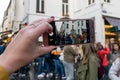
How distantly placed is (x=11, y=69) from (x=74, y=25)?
1.14 meters

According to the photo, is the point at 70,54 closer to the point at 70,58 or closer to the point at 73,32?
the point at 70,58

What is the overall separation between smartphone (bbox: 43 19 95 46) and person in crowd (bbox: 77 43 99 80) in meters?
4.38

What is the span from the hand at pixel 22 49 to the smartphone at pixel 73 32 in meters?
0.69

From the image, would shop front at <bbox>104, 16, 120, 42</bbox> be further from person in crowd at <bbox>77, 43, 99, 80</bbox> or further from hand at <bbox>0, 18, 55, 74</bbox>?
hand at <bbox>0, 18, 55, 74</bbox>

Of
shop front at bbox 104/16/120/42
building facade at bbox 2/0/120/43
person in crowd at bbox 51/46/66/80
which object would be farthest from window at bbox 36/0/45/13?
person in crowd at bbox 51/46/66/80

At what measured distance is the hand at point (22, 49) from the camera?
756 mm

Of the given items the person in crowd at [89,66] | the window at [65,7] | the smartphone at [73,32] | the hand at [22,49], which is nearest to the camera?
the hand at [22,49]

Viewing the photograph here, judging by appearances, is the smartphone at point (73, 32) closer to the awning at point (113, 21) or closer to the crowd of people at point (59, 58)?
the crowd of people at point (59, 58)

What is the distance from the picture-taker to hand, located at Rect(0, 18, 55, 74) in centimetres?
76

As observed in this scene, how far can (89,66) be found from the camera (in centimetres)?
650

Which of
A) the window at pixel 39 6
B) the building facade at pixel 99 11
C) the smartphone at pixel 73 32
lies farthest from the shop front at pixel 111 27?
the smartphone at pixel 73 32

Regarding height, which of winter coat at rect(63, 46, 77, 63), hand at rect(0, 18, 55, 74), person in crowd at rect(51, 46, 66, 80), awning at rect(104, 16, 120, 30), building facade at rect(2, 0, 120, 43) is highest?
building facade at rect(2, 0, 120, 43)

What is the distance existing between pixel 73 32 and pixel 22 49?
1.03 metres

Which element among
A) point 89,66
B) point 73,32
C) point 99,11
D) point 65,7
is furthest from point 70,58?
point 65,7
